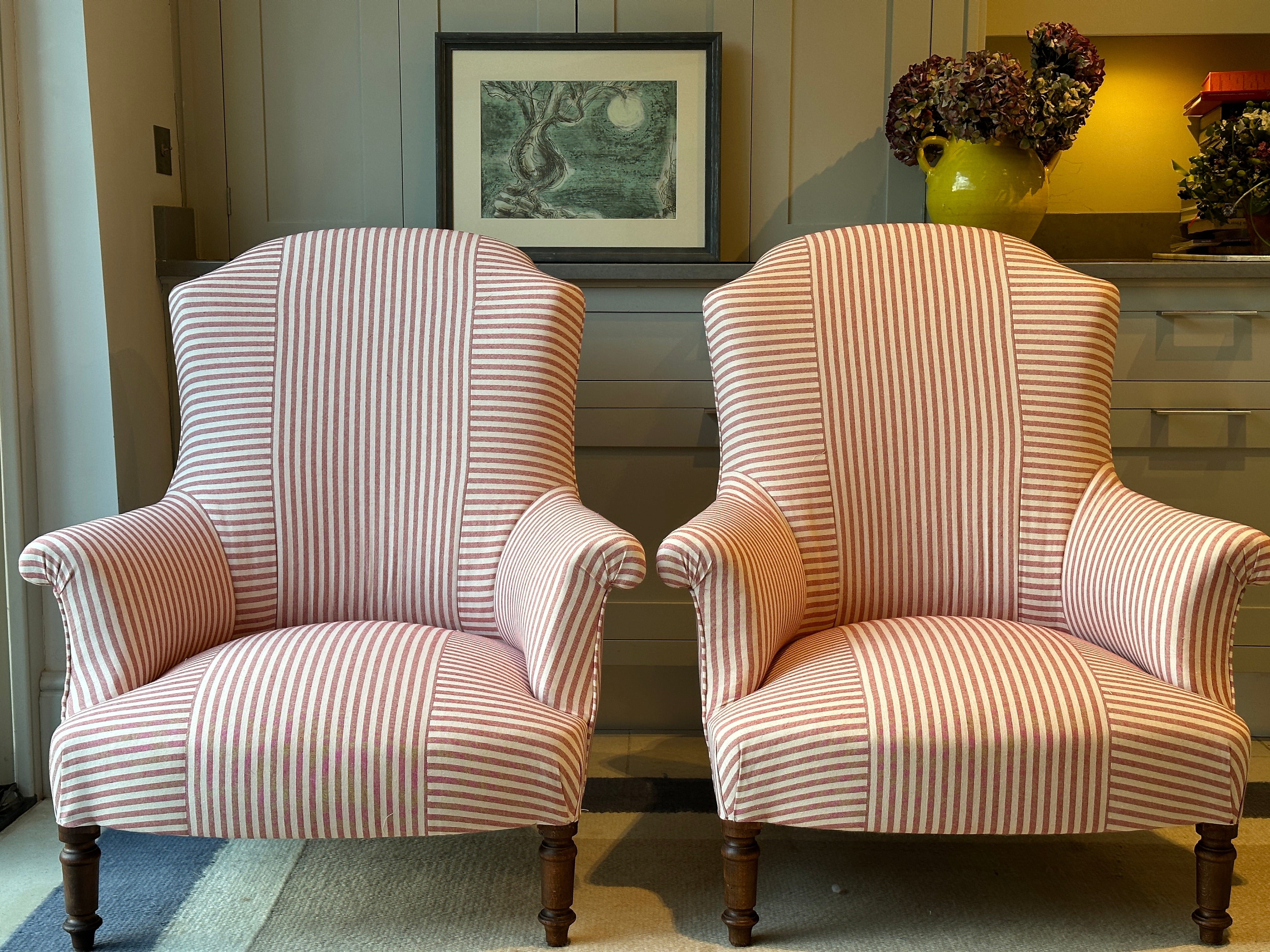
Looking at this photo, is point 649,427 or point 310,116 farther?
point 310,116

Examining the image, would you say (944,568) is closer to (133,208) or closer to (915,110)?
(915,110)

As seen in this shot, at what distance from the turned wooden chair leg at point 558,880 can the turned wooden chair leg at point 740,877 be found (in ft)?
0.66

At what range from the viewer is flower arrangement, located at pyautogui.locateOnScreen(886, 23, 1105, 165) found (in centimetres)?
196

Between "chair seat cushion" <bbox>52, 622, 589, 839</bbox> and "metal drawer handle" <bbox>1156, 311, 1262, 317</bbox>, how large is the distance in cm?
146

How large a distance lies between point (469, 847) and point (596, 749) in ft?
1.52

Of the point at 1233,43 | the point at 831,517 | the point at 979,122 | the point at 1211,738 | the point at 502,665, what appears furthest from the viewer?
the point at 1233,43

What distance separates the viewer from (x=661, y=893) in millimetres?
1582

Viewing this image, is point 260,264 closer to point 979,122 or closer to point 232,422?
point 232,422

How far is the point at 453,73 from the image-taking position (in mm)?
2201

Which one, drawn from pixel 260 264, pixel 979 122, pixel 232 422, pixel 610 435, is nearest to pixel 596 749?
pixel 610 435

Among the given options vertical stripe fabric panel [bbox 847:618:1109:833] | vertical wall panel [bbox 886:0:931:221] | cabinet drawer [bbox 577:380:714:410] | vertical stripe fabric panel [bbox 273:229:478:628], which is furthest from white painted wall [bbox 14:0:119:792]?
vertical wall panel [bbox 886:0:931:221]

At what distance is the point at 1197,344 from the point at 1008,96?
23.7 inches

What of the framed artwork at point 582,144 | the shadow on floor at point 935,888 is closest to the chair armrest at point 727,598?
the shadow on floor at point 935,888

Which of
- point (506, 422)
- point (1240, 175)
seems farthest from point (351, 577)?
point (1240, 175)
